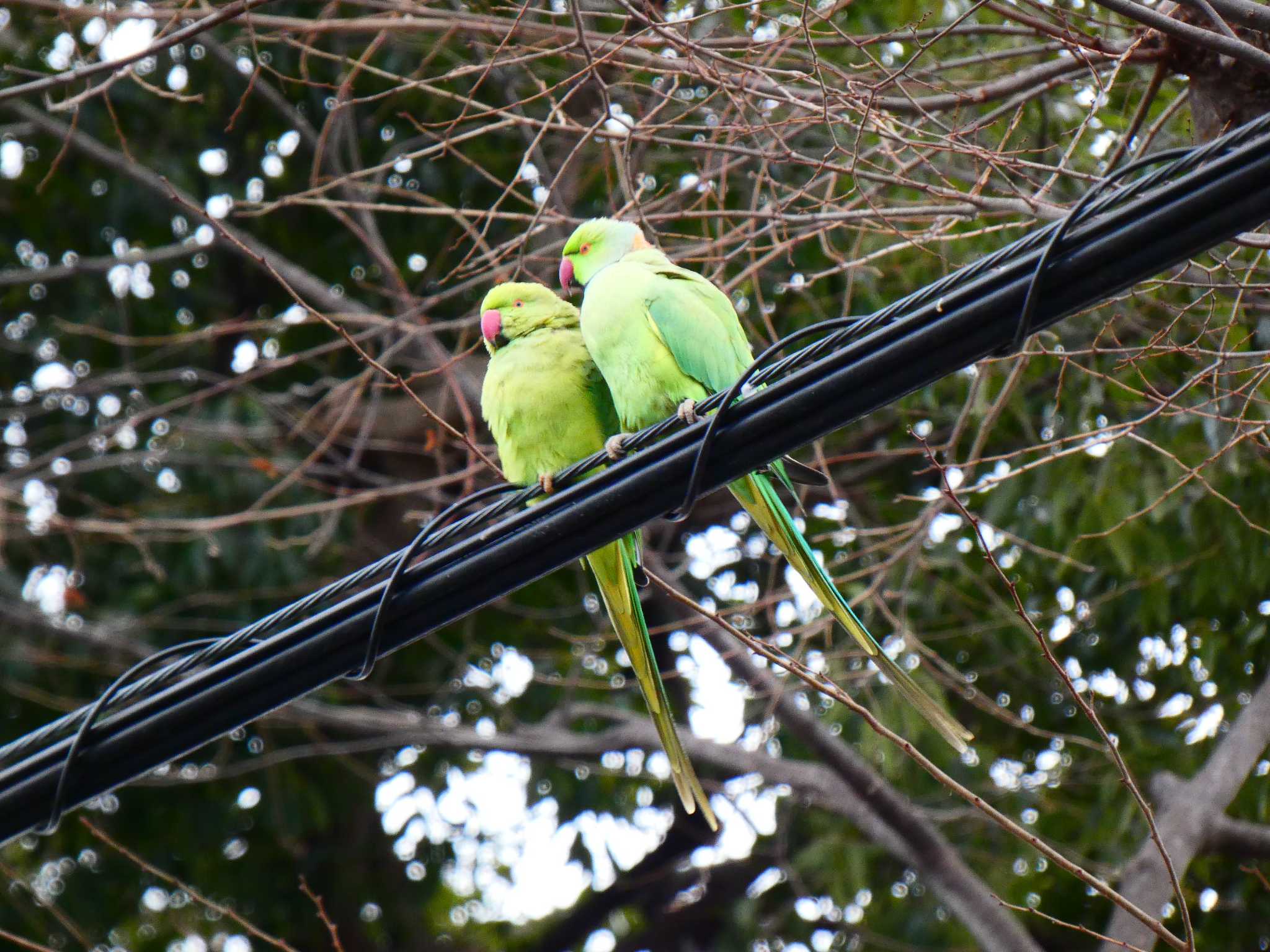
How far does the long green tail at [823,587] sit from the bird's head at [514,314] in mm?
889

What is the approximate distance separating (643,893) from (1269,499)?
4045 mm

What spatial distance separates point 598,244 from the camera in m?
4.02

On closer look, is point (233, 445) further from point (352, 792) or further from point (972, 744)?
point (972, 744)

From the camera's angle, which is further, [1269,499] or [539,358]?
[1269,499]

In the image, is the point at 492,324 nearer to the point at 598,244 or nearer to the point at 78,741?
the point at 598,244

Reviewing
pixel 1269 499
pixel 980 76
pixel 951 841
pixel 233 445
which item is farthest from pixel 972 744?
pixel 233 445

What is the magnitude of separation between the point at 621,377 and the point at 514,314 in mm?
517

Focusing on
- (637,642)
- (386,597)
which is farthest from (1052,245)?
(637,642)

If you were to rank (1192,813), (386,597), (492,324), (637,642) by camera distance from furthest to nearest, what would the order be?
(1192,813) → (492,324) → (637,642) → (386,597)

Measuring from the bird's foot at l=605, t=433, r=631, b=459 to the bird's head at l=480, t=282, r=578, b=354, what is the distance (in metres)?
0.86

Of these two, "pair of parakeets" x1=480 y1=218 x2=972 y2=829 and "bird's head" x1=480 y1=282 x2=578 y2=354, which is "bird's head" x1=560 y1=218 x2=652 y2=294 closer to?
"pair of parakeets" x1=480 y1=218 x2=972 y2=829

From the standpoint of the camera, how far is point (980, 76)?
4.99m

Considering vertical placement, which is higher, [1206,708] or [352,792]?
[352,792]

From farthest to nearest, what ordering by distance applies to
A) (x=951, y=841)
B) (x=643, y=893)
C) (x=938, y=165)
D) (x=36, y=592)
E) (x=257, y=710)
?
(x=643, y=893), (x=36, y=592), (x=951, y=841), (x=938, y=165), (x=257, y=710)
